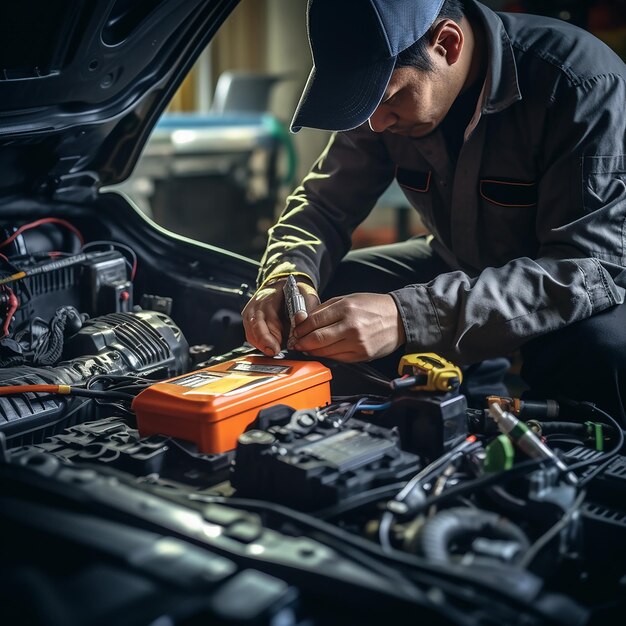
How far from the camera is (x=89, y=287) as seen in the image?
177cm

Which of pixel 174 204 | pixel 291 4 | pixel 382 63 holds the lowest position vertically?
pixel 174 204

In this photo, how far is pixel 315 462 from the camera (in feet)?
3.31

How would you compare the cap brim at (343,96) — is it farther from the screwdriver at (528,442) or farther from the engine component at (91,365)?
the screwdriver at (528,442)

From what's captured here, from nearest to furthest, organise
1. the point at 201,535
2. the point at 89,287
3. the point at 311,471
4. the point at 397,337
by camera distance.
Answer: the point at 201,535, the point at 311,471, the point at 397,337, the point at 89,287

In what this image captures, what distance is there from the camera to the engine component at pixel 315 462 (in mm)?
989

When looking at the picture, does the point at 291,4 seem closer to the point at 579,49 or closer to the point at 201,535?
the point at 579,49

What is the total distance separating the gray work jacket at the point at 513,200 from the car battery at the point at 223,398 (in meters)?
0.23

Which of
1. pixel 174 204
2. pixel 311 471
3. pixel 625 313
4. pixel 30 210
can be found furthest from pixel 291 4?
pixel 311 471

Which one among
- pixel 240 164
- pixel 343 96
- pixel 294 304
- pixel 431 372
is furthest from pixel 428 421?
pixel 240 164

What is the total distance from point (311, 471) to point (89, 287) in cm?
98

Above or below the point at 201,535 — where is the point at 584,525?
below

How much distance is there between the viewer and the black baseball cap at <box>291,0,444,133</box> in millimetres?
1389

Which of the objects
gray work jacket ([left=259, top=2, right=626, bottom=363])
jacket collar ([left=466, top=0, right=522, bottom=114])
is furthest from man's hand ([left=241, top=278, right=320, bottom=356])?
jacket collar ([left=466, top=0, right=522, bottom=114])

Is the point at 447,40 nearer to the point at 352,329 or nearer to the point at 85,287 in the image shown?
the point at 352,329
